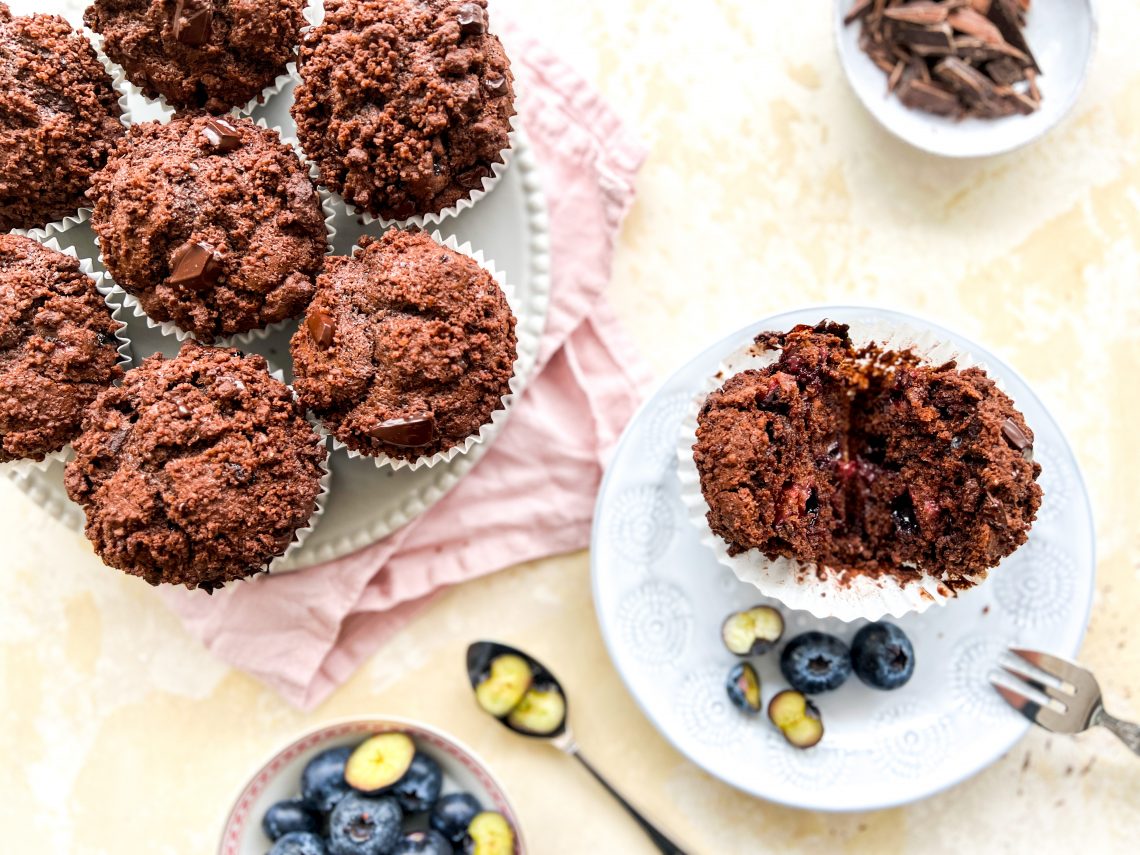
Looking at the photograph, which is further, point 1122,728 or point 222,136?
point 1122,728

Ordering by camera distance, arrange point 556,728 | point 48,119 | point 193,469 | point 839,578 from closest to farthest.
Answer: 1. point 193,469
2. point 48,119
3. point 839,578
4. point 556,728

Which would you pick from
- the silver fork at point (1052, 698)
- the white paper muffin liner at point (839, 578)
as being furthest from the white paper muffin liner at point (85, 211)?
the silver fork at point (1052, 698)

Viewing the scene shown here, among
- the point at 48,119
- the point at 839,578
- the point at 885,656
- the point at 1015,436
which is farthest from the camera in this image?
the point at 885,656

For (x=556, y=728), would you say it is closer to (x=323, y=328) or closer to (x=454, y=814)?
(x=454, y=814)

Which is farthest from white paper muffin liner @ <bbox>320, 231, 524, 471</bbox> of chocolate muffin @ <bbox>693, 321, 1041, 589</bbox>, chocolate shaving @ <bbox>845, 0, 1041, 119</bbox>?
chocolate shaving @ <bbox>845, 0, 1041, 119</bbox>

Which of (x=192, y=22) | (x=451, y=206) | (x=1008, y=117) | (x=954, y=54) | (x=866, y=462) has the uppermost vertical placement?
(x=192, y=22)

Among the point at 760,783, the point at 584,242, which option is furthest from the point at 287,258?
the point at 760,783

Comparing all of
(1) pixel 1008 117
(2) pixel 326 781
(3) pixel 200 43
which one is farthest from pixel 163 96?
(1) pixel 1008 117
